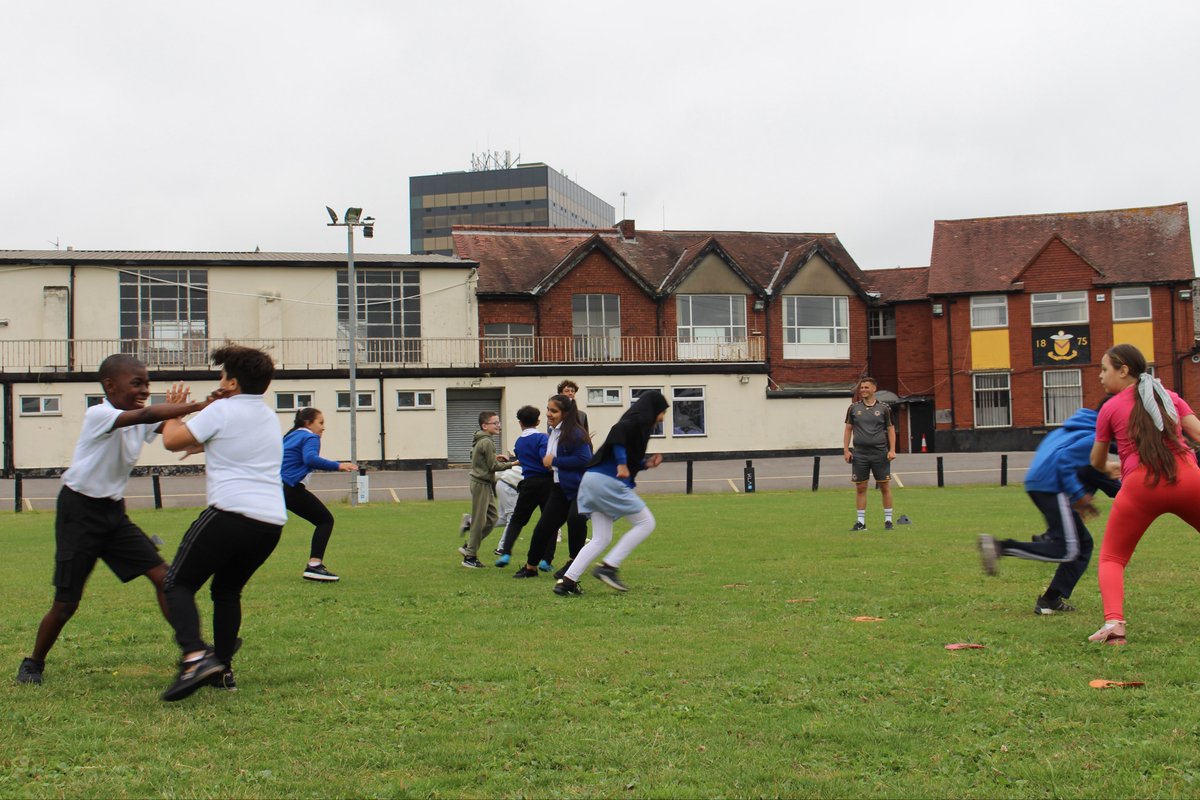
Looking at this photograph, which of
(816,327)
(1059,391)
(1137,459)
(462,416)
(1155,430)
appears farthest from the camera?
(816,327)

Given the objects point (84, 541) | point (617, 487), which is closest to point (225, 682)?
point (84, 541)

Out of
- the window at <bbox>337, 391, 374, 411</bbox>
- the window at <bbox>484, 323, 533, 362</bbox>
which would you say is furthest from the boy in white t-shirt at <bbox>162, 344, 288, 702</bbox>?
the window at <bbox>484, 323, 533, 362</bbox>

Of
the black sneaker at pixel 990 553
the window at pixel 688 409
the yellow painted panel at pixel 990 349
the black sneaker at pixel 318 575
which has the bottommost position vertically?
the black sneaker at pixel 318 575

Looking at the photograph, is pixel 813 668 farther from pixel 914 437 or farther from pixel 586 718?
pixel 914 437

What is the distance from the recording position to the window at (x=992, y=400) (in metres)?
48.2

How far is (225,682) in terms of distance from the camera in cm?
632

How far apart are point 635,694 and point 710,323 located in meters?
42.1

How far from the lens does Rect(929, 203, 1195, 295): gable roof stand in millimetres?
47250

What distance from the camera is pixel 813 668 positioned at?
21.6 feet

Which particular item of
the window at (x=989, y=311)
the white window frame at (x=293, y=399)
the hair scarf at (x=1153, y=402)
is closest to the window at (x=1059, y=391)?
the window at (x=989, y=311)

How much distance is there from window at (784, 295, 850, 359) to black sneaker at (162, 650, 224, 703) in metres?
43.8

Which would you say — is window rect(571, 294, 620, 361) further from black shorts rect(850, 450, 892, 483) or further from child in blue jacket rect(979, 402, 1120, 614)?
child in blue jacket rect(979, 402, 1120, 614)

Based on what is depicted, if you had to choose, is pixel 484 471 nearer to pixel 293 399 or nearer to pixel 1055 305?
pixel 293 399

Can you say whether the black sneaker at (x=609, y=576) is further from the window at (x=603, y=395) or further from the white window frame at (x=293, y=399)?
the window at (x=603, y=395)
